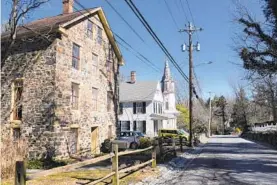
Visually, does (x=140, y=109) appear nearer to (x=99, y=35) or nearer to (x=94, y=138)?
(x=99, y=35)

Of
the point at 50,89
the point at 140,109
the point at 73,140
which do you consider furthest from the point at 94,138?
the point at 140,109

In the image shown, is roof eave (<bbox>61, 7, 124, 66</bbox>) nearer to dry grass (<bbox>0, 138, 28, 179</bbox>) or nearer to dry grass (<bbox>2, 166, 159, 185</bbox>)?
dry grass (<bbox>0, 138, 28, 179</bbox>)

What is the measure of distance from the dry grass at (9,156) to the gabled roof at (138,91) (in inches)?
1410

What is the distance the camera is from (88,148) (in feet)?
81.7

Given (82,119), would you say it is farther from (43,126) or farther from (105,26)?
(105,26)

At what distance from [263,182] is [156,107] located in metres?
40.5

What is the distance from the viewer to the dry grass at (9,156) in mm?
12812

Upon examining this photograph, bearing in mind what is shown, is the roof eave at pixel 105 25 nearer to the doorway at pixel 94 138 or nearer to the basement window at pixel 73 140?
the basement window at pixel 73 140

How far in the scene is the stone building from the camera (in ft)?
69.2

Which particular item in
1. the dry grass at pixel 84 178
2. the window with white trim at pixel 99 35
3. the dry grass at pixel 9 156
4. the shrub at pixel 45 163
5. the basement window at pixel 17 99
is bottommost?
the shrub at pixel 45 163

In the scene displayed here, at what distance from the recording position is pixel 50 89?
69.8 feet

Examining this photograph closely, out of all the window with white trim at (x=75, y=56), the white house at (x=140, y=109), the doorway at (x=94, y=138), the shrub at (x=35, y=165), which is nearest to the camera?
the shrub at (x=35, y=165)

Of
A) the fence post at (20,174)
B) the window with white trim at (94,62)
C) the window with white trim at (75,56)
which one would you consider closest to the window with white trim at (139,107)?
the window with white trim at (94,62)

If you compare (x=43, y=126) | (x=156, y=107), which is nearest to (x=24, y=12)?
(x=43, y=126)
